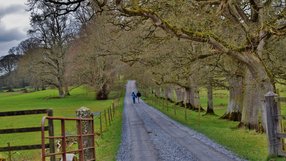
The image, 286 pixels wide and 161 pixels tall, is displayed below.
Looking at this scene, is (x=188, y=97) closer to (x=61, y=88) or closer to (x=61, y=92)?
(x=61, y=92)

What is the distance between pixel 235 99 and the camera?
100 ft

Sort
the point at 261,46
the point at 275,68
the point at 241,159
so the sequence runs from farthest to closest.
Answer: the point at 275,68 → the point at 261,46 → the point at 241,159

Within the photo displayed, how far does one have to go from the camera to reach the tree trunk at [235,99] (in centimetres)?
3002

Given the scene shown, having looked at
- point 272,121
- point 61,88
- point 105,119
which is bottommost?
point 105,119

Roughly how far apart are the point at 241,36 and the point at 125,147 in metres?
8.26

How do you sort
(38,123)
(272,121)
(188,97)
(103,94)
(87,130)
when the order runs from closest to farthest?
(87,130) < (272,121) < (38,123) < (188,97) < (103,94)

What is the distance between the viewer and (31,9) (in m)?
15.4

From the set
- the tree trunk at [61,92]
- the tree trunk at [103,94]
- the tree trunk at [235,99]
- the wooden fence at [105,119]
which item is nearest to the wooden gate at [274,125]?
the wooden fence at [105,119]

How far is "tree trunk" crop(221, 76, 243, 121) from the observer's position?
98.5 ft

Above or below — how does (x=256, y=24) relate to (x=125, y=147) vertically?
above

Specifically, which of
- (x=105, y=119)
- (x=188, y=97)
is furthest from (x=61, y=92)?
(x=105, y=119)

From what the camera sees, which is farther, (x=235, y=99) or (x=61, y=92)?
(x=61, y=92)

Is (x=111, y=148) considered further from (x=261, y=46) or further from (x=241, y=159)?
(x=261, y=46)

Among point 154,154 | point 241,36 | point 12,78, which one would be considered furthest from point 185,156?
point 12,78
